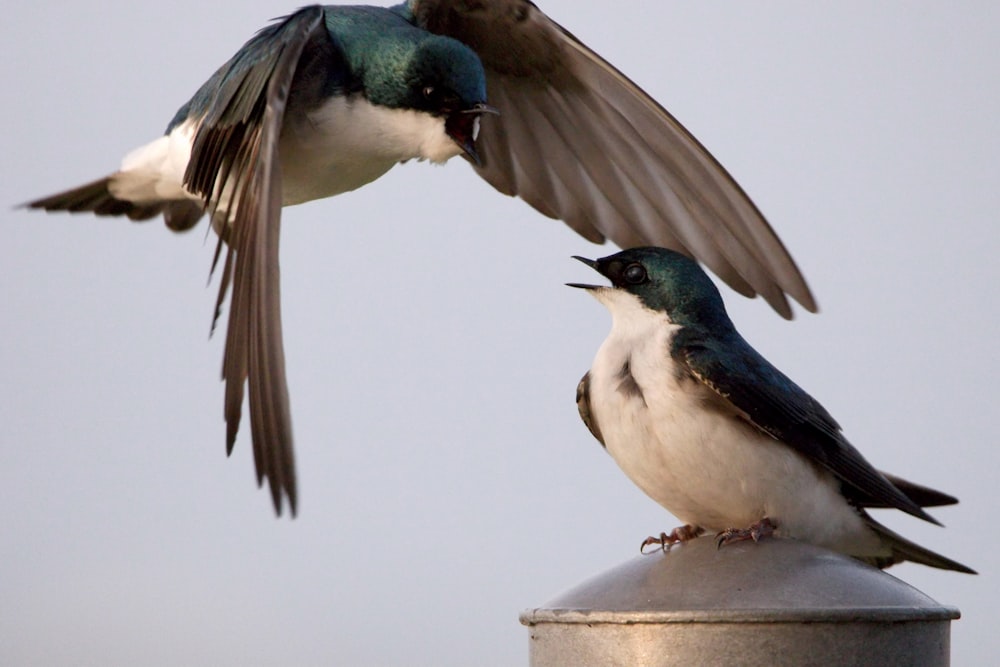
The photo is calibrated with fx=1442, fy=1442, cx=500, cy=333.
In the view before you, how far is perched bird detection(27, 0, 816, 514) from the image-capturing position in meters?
2.74

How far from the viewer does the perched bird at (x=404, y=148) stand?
274cm

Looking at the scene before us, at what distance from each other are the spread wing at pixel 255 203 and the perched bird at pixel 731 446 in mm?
598

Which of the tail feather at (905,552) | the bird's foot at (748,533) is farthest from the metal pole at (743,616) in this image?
the tail feather at (905,552)

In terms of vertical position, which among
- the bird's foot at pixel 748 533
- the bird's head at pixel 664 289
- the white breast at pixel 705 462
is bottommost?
the bird's foot at pixel 748 533

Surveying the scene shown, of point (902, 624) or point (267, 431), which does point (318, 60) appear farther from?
point (902, 624)

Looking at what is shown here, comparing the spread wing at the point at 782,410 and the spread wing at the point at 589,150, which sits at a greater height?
the spread wing at the point at 589,150

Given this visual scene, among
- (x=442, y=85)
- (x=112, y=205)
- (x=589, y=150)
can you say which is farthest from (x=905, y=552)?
(x=112, y=205)

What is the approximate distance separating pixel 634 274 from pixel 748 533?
2.55 feet

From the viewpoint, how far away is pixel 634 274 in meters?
2.83

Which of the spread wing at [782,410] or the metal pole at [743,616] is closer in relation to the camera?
the metal pole at [743,616]

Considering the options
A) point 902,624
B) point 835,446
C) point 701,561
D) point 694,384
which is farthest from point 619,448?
point 902,624

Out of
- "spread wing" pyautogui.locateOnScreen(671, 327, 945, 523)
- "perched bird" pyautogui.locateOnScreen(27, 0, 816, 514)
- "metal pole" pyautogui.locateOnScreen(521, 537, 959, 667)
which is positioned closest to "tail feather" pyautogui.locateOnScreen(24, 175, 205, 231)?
"perched bird" pyautogui.locateOnScreen(27, 0, 816, 514)

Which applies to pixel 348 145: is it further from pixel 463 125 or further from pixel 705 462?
pixel 705 462

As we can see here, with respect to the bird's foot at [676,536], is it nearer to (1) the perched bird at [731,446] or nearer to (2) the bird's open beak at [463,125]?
(1) the perched bird at [731,446]
